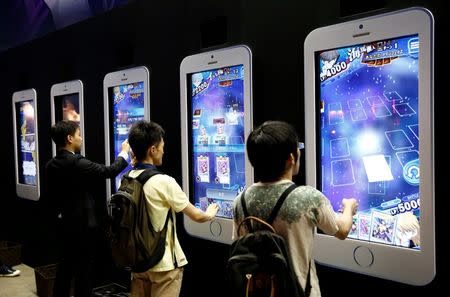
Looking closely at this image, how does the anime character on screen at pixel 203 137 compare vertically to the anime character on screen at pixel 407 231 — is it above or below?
above

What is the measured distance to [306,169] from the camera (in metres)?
2.16

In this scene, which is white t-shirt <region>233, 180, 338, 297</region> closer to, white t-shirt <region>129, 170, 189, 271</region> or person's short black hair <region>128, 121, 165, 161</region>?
white t-shirt <region>129, 170, 189, 271</region>

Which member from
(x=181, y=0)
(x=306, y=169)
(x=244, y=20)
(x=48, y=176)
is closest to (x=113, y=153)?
(x=48, y=176)

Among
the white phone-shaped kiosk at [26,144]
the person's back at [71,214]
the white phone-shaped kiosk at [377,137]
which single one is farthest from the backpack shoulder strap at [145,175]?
the white phone-shaped kiosk at [26,144]

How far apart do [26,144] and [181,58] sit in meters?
2.74

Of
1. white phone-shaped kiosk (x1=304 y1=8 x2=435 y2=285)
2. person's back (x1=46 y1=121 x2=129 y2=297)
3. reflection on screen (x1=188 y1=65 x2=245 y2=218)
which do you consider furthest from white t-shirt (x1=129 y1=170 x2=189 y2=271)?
person's back (x1=46 y1=121 x2=129 y2=297)

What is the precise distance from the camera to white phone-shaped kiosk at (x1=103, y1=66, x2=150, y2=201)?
11.0 ft

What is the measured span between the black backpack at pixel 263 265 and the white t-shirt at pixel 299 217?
0.02m

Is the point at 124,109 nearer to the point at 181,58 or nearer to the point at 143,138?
the point at 181,58

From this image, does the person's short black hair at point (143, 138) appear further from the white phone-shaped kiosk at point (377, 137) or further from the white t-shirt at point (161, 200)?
the white phone-shaped kiosk at point (377, 137)

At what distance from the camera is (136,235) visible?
2.41 m

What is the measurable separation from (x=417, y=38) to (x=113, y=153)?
252 centimetres

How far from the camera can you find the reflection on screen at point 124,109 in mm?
3416

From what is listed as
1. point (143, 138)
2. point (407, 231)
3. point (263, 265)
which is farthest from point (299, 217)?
point (143, 138)
